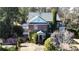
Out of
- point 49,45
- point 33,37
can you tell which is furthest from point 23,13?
point 49,45

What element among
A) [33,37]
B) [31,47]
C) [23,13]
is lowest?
[31,47]

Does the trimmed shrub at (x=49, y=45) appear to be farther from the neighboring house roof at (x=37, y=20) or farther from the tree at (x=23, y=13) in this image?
the tree at (x=23, y=13)

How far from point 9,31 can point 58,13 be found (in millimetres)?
561

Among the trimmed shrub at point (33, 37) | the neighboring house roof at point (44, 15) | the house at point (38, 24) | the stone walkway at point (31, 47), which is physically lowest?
the stone walkway at point (31, 47)

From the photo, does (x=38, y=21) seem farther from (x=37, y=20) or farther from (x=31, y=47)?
(x=31, y=47)

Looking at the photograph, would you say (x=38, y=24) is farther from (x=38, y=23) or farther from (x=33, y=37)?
(x=33, y=37)

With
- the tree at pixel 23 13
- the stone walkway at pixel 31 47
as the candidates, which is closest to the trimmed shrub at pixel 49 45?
the stone walkway at pixel 31 47

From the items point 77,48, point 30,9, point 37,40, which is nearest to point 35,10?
point 30,9

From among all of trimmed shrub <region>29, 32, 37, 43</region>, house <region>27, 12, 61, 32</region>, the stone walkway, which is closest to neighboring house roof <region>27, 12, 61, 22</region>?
house <region>27, 12, 61, 32</region>

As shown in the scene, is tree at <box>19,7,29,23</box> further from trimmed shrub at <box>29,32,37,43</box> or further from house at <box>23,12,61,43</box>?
trimmed shrub at <box>29,32,37,43</box>

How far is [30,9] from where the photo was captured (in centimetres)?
399

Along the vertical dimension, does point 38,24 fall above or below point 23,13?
below

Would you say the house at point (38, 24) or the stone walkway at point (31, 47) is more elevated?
the house at point (38, 24)
